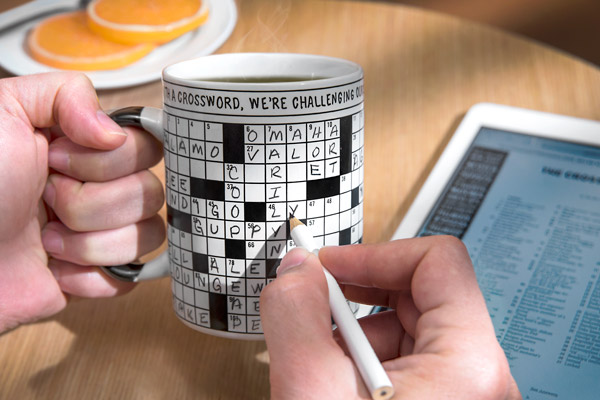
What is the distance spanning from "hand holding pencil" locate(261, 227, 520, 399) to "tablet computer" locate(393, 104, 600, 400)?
0.14 m

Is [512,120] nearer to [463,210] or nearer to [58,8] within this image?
[463,210]

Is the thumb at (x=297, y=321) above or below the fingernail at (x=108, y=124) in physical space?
below

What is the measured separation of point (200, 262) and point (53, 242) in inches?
7.2

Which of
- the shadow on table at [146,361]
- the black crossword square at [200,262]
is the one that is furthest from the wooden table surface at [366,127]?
the black crossword square at [200,262]

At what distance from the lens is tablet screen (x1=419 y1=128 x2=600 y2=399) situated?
0.50 m

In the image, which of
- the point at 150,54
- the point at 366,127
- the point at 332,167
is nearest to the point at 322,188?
the point at 332,167

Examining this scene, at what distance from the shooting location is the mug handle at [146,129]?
0.50 meters

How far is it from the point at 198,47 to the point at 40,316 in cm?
45

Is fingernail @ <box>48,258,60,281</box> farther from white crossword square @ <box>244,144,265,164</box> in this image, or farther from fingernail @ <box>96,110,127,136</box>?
white crossword square @ <box>244,144,265,164</box>

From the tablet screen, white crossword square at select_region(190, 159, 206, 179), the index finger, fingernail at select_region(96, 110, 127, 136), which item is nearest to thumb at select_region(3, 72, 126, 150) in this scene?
fingernail at select_region(96, 110, 127, 136)

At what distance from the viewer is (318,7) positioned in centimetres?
103

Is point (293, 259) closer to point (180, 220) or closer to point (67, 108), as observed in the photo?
point (180, 220)

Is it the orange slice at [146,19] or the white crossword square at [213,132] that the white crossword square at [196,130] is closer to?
the white crossword square at [213,132]

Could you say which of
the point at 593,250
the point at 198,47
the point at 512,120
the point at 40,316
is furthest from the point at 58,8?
the point at 593,250
